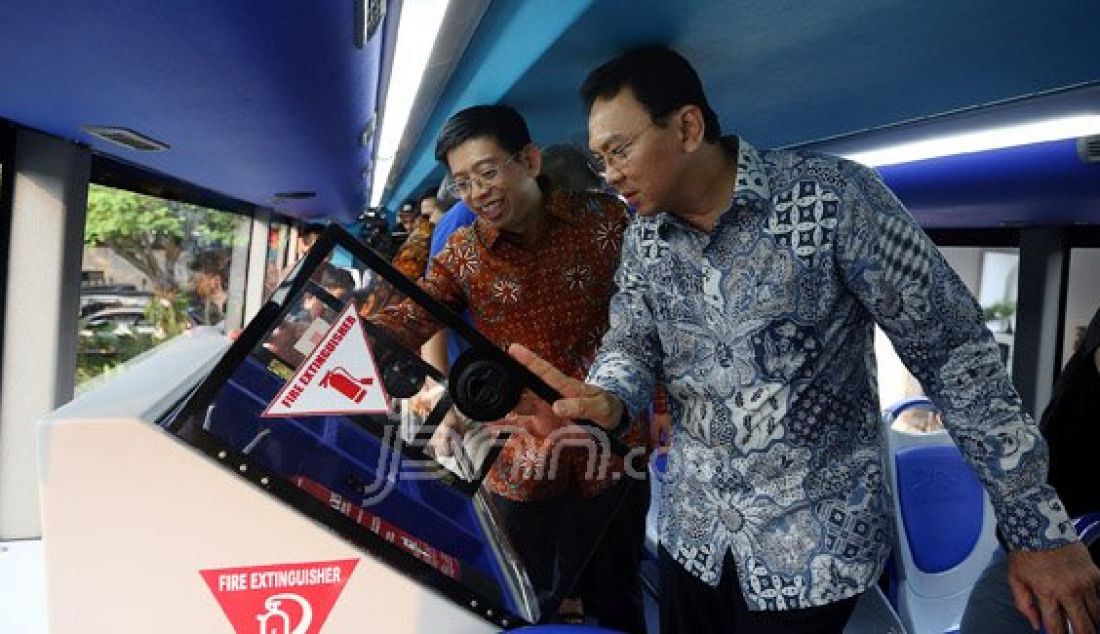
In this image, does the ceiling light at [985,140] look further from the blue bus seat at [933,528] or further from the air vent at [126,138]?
the air vent at [126,138]

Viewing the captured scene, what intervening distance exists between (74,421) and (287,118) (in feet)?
7.47

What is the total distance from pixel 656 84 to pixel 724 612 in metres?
0.96

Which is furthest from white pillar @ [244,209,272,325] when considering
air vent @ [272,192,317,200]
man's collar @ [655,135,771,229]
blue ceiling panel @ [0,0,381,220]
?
man's collar @ [655,135,771,229]

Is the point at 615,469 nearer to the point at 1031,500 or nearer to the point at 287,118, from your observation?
the point at 1031,500

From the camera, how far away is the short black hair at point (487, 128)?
1.87 m

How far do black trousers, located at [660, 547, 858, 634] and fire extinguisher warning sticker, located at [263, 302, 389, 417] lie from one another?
71 cm

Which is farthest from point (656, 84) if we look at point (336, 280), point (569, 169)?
point (569, 169)

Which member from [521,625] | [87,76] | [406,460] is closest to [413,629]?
[521,625]

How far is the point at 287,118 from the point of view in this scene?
309 centimetres

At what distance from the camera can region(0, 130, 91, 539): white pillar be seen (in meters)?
3.29

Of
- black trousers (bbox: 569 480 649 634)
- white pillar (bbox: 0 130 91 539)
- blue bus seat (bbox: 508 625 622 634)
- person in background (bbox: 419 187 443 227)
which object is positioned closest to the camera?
blue bus seat (bbox: 508 625 622 634)

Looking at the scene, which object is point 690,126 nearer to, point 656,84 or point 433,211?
point 656,84

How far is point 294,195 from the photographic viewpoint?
6.96 meters

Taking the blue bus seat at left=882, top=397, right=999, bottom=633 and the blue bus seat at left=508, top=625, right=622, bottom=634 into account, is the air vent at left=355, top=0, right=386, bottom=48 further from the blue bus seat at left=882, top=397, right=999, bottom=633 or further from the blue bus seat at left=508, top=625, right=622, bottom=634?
the blue bus seat at left=882, top=397, right=999, bottom=633
